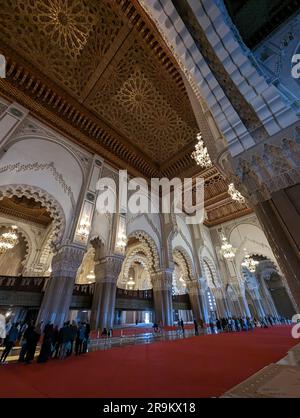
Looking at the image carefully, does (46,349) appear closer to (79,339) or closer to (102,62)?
(79,339)

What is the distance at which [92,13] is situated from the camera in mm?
6035

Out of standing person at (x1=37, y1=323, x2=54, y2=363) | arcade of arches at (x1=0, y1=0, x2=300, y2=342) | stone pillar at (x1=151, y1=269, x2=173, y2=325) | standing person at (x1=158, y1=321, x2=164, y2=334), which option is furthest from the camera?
stone pillar at (x1=151, y1=269, x2=173, y2=325)

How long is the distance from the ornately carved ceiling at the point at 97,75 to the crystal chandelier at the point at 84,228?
4.19m

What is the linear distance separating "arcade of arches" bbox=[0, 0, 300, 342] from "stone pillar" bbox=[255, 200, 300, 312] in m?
0.01

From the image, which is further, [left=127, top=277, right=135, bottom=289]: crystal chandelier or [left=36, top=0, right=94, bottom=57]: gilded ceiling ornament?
[left=127, top=277, right=135, bottom=289]: crystal chandelier

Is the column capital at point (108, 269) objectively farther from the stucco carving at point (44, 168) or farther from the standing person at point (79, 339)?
the standing person at point (79, 339)

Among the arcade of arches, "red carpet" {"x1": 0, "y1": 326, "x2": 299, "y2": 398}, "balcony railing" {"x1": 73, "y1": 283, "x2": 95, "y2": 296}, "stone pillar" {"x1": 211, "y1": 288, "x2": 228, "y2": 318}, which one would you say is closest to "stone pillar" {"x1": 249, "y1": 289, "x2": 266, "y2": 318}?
the arcade of arches

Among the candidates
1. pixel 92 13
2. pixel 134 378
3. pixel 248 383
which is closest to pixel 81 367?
pixel 134 378

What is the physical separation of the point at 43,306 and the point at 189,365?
5.34 meters

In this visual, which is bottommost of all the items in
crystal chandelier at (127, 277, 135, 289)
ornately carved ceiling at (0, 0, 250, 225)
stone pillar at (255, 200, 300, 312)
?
stone pillar at (255, 200, 300, 312)

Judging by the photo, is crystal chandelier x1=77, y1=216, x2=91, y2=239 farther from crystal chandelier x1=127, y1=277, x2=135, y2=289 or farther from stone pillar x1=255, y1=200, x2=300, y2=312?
crystal chandelier x1=127, y1=277, x2=135, y2=289

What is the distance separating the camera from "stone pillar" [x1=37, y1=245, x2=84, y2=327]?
574cm

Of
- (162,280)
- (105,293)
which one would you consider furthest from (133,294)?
(105,293)

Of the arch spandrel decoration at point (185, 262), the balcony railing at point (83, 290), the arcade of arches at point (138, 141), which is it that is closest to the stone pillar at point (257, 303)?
the arcade of arches at point (138, 141)
